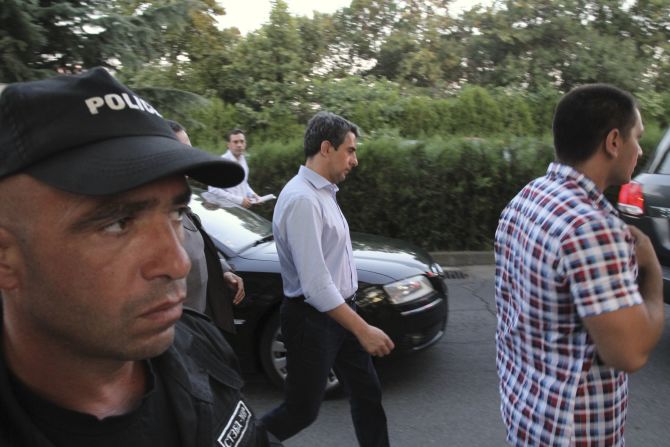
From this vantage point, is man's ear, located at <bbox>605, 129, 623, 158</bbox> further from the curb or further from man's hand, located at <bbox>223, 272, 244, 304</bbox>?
the curb

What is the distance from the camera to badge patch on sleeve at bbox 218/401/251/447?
→ 3.66 feet

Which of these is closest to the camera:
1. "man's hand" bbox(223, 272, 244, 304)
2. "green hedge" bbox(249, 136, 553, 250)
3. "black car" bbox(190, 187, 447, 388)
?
"man's hand" bbox(223, 272, 244, 304)

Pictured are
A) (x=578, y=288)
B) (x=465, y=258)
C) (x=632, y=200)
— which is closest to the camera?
(x=578, y=288)

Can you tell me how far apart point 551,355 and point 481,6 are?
18.9 meters

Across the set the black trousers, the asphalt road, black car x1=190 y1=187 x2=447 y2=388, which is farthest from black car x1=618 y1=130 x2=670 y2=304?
the black trousers

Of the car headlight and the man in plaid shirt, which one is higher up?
the man in plaid shirt

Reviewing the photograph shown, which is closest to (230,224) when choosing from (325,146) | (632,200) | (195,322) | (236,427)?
(325,146)

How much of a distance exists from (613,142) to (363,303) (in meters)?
2.50

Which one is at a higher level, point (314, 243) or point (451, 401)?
point (314, 243)

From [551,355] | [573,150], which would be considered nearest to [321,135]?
[573,150]

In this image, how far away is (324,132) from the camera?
8.98ft

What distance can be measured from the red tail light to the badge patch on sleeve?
4.17m

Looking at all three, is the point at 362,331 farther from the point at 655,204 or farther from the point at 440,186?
the point at 440,186

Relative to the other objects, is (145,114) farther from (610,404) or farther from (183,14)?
(183,14)
